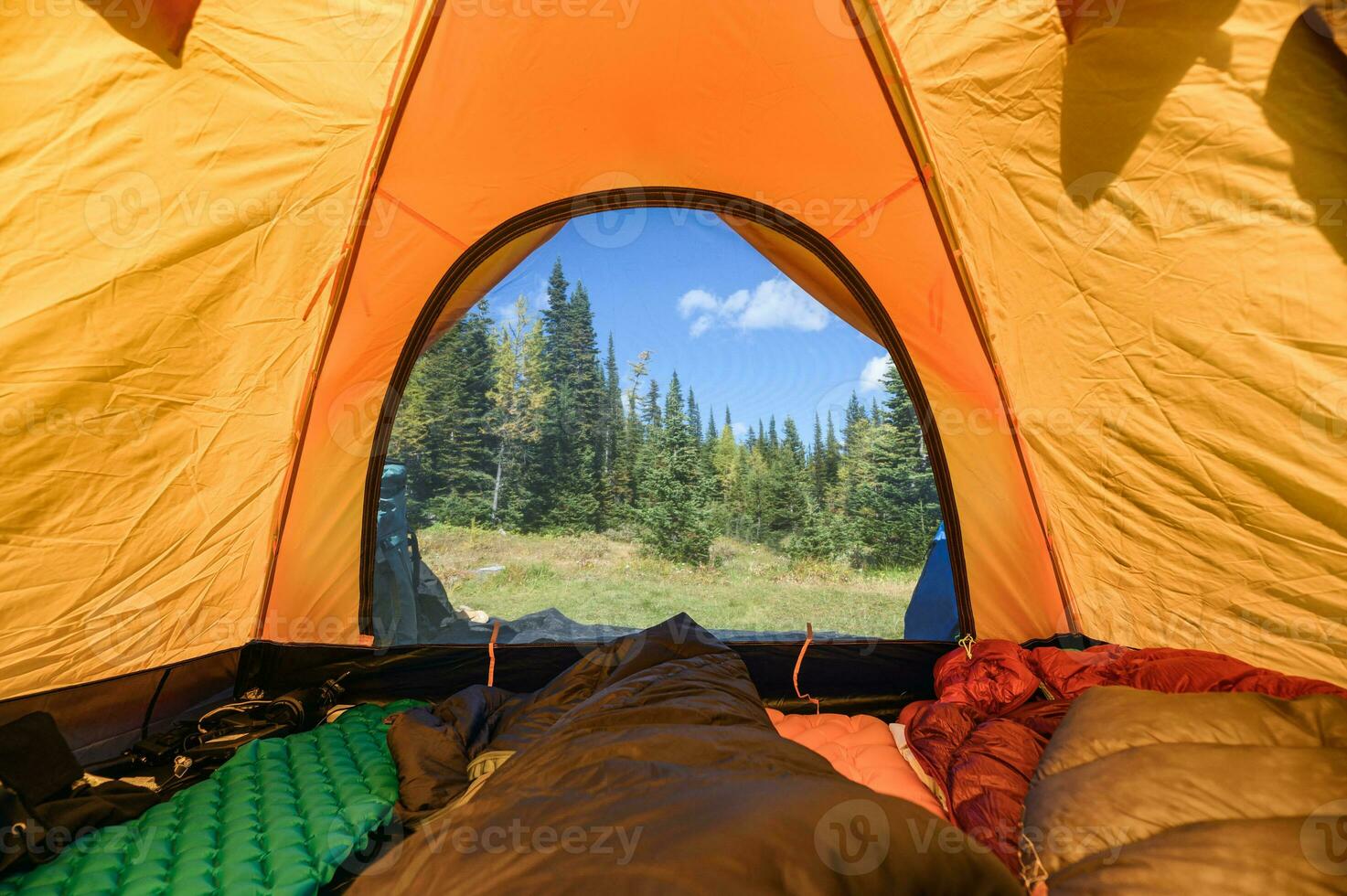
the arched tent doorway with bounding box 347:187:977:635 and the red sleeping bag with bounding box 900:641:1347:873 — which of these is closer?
the red sleeping bag with bounding box 900:641:1347:873

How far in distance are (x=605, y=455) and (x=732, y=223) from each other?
39.6 inches

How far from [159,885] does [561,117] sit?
2.23 m

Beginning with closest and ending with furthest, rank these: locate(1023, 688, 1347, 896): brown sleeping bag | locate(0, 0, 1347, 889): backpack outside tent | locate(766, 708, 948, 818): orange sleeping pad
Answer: locate(1023, 688, 1347, 896): brown sleeping bag, locate(0, 0, 1347, 889): backpack outside tent, locate(766, 708, 948, 818): orange sleeping pad

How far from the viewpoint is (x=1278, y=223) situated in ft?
4.49

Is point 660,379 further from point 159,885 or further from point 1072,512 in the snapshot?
point 159,885

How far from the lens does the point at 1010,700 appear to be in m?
2.10

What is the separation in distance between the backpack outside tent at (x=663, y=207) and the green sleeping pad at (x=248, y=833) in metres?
0.63

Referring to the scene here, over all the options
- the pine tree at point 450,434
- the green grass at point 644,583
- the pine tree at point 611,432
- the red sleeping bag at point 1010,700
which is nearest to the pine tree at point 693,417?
the pine tree at point 611,432

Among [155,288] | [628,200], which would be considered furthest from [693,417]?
[155,288]

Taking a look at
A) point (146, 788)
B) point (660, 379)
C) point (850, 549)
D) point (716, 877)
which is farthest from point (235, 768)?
point (850, 549)

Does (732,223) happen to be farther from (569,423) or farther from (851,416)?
(569,423)

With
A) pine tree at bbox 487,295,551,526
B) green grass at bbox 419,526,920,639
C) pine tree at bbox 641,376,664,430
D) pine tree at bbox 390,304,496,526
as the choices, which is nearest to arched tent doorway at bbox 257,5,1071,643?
pine tree at bbox 390,304,496,526

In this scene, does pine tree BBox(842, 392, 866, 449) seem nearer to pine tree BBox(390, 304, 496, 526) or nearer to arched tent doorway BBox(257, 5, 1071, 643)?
arched tent doorway BBox(257, 5, 1071, 643)

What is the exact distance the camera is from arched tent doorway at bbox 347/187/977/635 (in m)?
2.49
